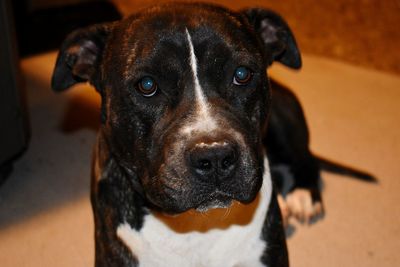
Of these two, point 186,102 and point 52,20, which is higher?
point 186,102

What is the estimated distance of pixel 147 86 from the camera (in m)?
2.25

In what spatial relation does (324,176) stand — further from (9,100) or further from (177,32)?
(9,100)

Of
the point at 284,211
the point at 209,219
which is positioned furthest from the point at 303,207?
the point at 209,219

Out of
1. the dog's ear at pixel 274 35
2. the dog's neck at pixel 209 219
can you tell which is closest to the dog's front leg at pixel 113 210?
the dog's neck at pixel 209 219

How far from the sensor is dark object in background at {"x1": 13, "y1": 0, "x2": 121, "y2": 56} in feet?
18.1

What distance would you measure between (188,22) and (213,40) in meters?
0.12

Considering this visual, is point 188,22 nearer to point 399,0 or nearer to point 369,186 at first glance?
point 369,186

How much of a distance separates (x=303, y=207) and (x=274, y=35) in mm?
1067

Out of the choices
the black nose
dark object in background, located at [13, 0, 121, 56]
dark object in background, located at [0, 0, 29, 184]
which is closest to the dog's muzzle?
the black nose

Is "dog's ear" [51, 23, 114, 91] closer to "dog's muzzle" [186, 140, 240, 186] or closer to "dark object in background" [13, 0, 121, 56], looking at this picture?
"dog's muzzle" [186, 140, 240, 186]

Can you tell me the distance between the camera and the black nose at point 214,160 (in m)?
2.04

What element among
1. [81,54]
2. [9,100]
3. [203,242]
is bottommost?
[9,100]

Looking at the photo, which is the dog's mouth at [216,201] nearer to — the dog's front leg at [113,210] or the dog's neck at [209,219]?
the dog's neck at [209,219]

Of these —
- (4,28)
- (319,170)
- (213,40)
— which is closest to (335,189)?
(319,170)
